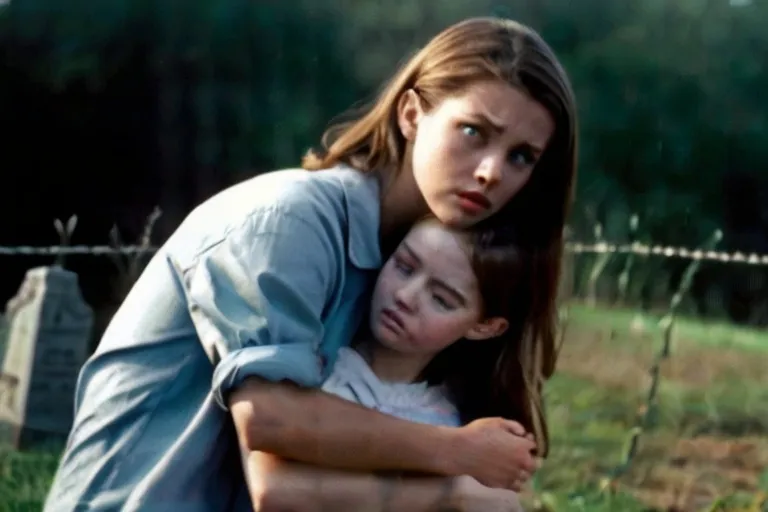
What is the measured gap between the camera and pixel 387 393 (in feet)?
5.85

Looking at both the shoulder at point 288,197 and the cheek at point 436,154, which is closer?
the shoulder at point 288,197

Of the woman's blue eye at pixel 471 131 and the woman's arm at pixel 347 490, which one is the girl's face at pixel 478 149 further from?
the woman's arm at pixel 347 490

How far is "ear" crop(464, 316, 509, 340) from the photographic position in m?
1.85

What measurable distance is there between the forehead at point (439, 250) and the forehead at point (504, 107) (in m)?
0.17

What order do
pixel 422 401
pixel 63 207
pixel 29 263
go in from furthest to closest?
pixel 29 263
pixel 63 207
pixel 422 401

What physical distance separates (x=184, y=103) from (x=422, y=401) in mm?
1330

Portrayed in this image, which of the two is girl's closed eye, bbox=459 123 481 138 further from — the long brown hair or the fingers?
the fingers

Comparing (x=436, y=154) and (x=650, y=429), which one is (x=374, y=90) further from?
(x=650, y=429)

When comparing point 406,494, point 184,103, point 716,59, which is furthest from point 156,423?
point 716,59

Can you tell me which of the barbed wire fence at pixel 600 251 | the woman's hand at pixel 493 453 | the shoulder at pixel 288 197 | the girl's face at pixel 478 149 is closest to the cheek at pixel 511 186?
the girl's face at pixel 478 149

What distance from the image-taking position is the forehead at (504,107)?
5.70 ft

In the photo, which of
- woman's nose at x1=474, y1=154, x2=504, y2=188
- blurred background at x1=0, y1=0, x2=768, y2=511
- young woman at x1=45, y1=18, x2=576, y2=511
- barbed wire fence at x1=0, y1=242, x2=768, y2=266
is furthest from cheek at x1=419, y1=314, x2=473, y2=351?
barbed wire fence at x1=0, y1=242, x2=768, y2=266

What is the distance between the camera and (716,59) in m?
2.80

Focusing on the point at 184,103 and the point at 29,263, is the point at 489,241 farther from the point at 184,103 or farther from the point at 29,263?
the point at 29,263
